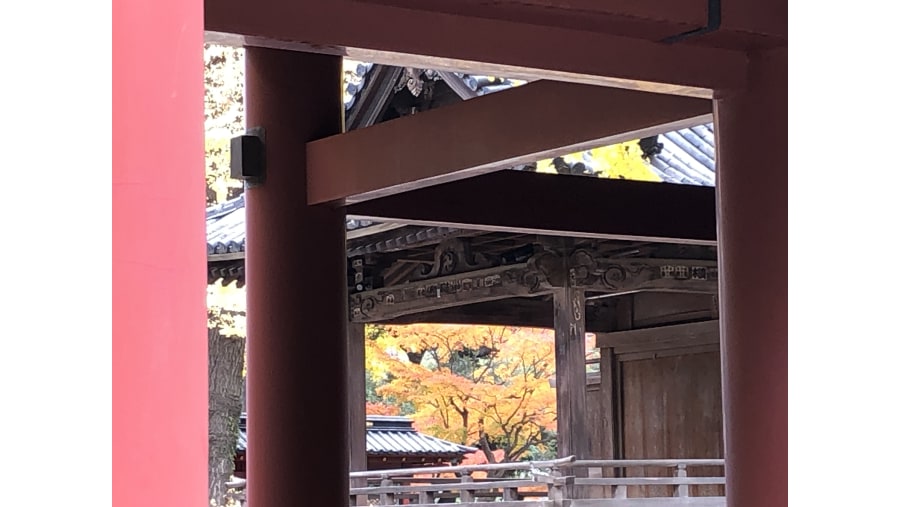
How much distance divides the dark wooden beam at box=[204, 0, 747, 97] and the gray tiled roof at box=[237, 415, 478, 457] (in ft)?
34.2

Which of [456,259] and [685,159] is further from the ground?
[685,159]

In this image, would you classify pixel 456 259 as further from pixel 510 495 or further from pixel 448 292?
pixel 510 495

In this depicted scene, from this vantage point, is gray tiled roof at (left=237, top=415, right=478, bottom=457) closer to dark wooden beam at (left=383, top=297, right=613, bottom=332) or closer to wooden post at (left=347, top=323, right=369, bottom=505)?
dark wooden beam at (left=383, top=297, right=613, bottom=332)

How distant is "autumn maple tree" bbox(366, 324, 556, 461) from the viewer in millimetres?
14602

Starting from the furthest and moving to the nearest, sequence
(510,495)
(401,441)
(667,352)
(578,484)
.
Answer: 1. (401,441)
2. (667,352)
3. (510,495)
4. (578,484)

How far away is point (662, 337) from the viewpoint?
10.3 m

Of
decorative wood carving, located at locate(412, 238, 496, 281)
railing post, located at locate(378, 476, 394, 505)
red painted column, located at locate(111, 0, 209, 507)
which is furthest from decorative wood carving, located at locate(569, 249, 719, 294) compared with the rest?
red painted column, located at locate(111, 0, 209, 507)

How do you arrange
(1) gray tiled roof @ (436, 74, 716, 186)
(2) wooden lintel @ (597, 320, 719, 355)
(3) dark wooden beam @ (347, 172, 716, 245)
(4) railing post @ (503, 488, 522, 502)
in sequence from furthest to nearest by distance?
1. (2) wooden lintel @ (597, 320, 719, 355)
2. (4) railing post @ (503, 488, 522, 502)
3. (1) gray tiled roof @ (436, 74, 716, 186)
4. (3) dark wooden beam @ (347, 172, 716, 245)

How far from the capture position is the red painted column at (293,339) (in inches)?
202

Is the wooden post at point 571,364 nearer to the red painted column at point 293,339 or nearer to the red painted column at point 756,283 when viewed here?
the red painted column at point 293,339

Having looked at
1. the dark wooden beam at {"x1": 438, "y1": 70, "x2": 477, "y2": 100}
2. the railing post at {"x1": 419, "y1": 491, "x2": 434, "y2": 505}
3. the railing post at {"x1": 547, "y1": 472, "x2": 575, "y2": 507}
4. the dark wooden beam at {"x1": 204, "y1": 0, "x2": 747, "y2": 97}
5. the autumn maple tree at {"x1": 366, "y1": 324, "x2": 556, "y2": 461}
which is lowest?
the railing post at {"x1": 419, "y1": 491, "x2": 434, "y2": 505}

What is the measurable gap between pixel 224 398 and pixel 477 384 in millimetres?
4607

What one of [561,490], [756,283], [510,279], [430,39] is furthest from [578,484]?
[430,39]
